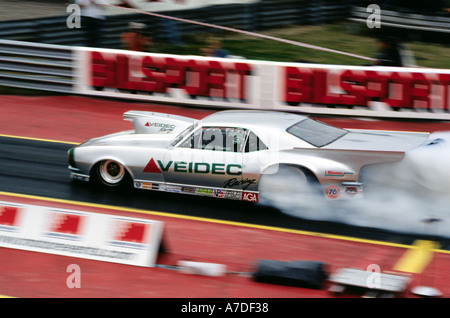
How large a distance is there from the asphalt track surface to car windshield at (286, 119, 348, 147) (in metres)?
0.99

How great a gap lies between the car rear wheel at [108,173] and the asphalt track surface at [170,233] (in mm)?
162

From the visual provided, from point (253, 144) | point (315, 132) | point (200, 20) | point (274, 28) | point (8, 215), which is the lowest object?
point (8, 215)

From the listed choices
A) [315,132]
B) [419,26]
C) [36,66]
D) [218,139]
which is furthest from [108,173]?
[419,26]

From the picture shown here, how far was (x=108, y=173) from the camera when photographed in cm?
853

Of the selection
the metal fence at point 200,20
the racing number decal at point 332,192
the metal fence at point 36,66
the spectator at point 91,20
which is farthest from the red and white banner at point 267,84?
the racing number decal at point 332,192

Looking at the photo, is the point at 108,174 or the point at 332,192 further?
the point at 108,174

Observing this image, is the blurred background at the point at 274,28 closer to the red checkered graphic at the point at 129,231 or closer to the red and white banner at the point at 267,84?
the red and white banner at the point at 267,84

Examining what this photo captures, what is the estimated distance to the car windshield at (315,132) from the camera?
777 centimetres

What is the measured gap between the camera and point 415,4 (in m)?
19.2

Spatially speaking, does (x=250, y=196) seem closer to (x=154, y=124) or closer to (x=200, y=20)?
(x=154, y=124)

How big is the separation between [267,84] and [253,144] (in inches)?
198

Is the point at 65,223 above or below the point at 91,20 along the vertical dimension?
below

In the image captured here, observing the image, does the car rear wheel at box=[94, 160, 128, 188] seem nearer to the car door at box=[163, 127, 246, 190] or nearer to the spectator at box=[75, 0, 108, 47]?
the car door at box=[163, 127, 246, 190]

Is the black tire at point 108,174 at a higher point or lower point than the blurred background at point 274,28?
lower
